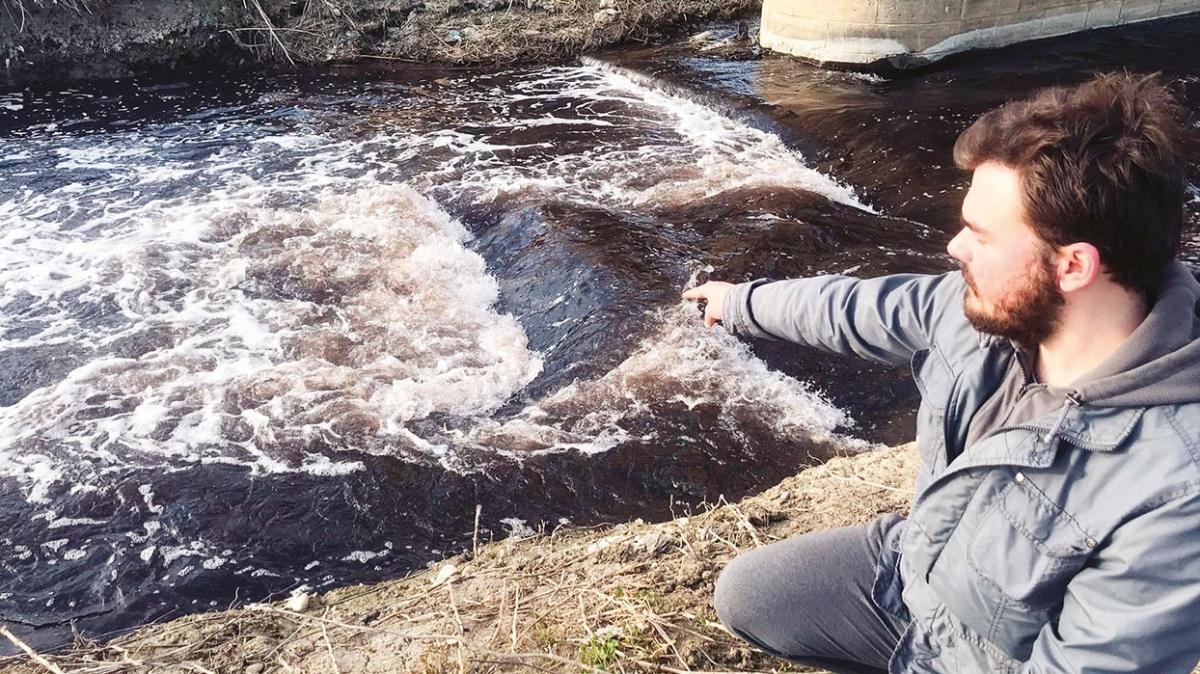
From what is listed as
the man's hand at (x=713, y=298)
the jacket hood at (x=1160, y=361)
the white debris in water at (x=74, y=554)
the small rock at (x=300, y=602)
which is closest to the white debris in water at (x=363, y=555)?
the small rock at (x=300, y=602)

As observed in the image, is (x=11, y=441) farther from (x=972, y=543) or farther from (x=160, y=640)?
(x=972, y=543)

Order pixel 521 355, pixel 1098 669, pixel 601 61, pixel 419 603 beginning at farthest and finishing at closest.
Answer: pixel 601 61 < pixel 521 355 < pixel 419 603 < pixel 1098 669

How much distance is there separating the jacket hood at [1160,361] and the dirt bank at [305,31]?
1228 cm

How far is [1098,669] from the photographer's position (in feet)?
5.34

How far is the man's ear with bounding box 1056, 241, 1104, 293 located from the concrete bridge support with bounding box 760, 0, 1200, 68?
1057 cm

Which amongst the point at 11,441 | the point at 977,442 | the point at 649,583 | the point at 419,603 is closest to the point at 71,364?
the point at 11,441

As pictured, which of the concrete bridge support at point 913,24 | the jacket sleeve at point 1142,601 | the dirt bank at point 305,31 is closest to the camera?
the jacket sleeve at point 1142,601

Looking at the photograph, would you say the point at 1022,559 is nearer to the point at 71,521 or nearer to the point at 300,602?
the point at 300,602

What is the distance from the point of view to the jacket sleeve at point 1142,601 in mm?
1523

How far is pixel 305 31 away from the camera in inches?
510

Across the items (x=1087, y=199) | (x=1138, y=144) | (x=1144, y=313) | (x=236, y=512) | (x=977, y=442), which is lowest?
(x=236, y=512)

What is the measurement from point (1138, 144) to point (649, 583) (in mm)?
2085

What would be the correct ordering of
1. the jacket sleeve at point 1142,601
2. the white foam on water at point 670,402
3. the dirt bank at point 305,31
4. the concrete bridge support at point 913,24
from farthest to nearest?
the dirt bank at point 305,31 → the concrete bridge support at point 913,24 → the white foam on water at point 670,402 → the jacket sleeve at point 1142,601

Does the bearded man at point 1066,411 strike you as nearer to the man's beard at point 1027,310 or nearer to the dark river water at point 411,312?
the man's beard at point 1027,310
